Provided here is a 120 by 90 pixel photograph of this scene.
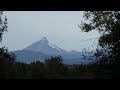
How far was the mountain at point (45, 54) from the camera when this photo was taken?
4496mm

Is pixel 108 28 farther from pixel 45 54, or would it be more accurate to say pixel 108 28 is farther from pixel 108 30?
pixel 45 54

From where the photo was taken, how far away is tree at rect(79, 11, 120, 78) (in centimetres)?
511

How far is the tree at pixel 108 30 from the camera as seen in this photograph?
5.11m

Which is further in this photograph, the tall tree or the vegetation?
the tall tree

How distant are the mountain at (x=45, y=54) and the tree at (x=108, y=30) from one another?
0.59 m

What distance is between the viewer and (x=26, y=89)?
239 centimetres

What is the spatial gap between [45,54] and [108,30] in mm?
2670

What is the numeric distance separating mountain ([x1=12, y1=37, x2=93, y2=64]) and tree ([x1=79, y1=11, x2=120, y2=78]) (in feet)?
1.94

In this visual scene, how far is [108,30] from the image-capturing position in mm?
7113

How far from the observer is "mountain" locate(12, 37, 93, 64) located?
4.50m

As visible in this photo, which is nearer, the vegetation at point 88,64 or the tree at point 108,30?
the vegetation at point 88,64
